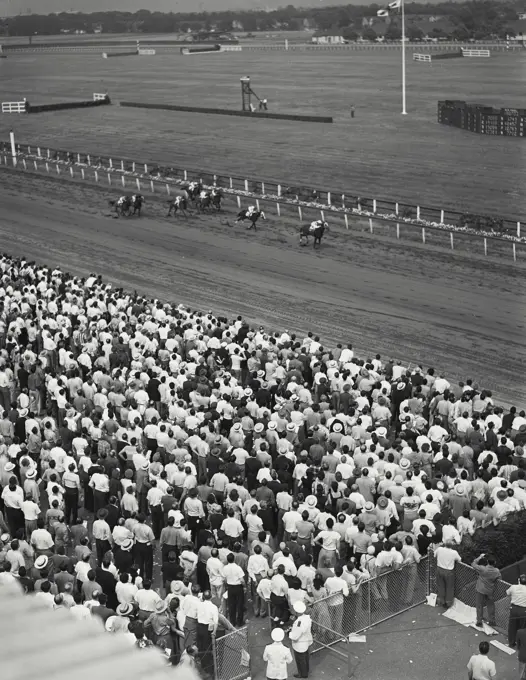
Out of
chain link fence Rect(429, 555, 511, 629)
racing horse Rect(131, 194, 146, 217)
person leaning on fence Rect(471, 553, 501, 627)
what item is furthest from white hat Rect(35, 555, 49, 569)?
racing horse Rect(131, 194, 146, 217)

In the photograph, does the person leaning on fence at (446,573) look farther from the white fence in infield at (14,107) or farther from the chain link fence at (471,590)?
the white fence in infield at (14,107)

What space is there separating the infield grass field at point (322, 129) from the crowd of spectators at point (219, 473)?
696 inches

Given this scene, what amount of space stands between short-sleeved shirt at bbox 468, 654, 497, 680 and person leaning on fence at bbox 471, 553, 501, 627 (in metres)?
1.41

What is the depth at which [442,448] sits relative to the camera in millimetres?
11547

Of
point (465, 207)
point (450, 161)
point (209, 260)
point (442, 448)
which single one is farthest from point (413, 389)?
point (450, 161)

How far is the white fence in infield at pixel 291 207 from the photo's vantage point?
85.5 ft

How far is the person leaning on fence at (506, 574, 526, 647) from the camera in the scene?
8383 millimetres

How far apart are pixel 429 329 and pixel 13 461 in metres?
10.4

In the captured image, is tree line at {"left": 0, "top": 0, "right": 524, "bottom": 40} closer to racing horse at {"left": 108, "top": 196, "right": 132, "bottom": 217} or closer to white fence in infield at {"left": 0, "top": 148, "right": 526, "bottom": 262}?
white fence in infield at {"left": 0, "top": 148, "right": 526, "bottom": 262}

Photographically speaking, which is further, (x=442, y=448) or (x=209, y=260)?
(x=209, y=260)

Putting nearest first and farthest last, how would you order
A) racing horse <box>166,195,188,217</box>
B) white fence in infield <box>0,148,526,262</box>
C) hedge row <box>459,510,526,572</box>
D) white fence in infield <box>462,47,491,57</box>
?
1. hedge row <box>459,510,526,572</box>
2. white fence in infield <box>0,148,526,262</box>
3. racing horse <box>166,195,188,217</box>
4. white fence in infield <box>462,47,491,57</box>

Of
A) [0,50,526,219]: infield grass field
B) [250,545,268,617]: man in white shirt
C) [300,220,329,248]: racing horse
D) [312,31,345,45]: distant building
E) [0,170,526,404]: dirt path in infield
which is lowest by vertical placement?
[0,170,526,404]: dirt path in infield

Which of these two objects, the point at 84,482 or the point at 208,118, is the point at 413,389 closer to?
the point at 84,482

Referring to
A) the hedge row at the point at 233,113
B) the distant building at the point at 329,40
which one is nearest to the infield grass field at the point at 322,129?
the hedge row at the point at 233,113
